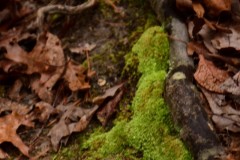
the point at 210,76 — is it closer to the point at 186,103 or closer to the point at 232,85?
the point at 232,85

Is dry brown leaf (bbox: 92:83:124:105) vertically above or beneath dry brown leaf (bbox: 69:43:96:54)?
beneath

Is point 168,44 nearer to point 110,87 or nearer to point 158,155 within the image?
point 110,87

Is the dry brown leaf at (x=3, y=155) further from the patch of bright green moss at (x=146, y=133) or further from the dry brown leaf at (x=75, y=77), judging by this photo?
the dry brown leaf at (x=75, y=77)

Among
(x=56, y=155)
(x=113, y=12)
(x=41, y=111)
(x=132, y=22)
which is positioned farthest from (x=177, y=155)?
(x=113, y=12)

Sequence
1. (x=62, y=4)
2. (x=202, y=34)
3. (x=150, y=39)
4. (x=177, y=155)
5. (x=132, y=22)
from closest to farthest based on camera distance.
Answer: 1. (x=177, y=155)
2. (x=202, y=34)
3. (x=150, y=39)
4. (x=132, y=22)
5. (x=62, y=4)

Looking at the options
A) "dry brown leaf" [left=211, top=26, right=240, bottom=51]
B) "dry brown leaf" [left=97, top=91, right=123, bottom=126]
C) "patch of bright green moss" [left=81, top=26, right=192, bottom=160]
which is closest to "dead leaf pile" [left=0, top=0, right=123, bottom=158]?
"dry brown leaf" [left=97, top=91, right=123, bottom=126]

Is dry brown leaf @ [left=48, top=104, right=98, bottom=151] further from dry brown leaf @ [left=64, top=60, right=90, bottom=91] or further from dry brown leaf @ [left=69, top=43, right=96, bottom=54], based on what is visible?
dry brown leaf @ [left=69, top=43, right=96, bottom=54]
